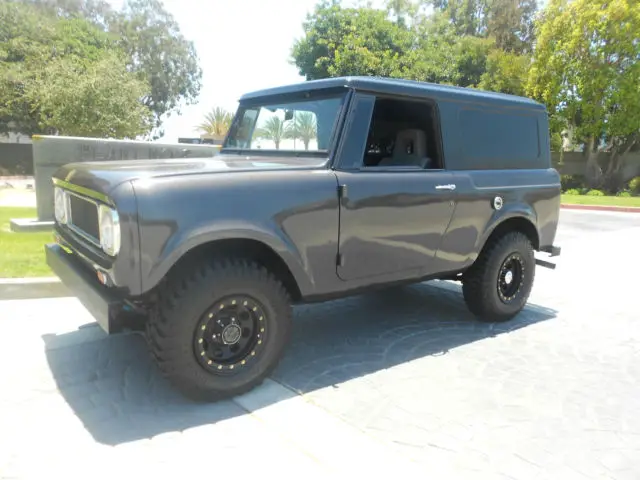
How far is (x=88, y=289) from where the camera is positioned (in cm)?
314

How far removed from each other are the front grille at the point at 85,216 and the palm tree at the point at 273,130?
60.9 inches

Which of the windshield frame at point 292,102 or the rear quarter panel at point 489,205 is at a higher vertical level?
the windshield frame at point 292,102

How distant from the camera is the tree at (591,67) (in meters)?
22.3

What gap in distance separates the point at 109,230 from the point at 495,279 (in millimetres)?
3303

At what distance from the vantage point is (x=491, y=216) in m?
4.58

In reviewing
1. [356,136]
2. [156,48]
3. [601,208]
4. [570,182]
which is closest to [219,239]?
[356,136]

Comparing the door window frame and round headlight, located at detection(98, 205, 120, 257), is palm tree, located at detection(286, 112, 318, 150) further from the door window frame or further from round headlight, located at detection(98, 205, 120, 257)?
round headlight, located at detection(98, 205, 120, 257)

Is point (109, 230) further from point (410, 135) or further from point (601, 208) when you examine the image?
point (601, 208)

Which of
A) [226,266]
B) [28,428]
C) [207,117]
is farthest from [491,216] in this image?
[207,117]

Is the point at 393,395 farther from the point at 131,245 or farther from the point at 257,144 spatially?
the point at 257,144

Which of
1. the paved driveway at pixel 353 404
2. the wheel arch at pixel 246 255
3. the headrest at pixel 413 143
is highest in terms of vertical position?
the headrest at pixel 413 143

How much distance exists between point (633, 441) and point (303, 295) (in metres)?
2.07


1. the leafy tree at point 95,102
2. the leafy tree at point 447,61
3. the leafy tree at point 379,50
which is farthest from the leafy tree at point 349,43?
the leafy tree at point 95,102

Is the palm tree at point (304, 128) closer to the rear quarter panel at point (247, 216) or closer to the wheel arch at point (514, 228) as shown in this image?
the rear quarter panel at point (247, 216)
